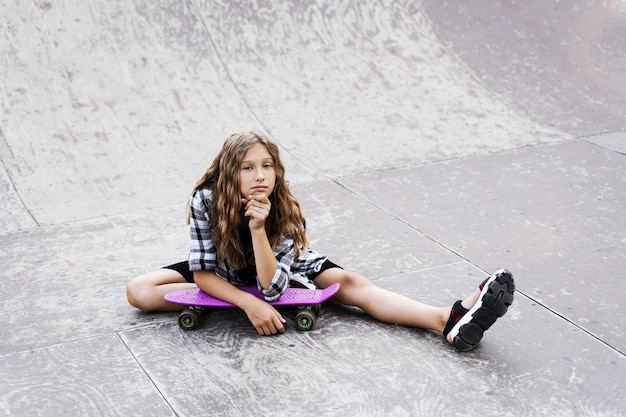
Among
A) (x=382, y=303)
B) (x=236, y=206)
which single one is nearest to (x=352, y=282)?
(x=382, y=303)

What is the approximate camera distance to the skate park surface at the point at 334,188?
119 inches

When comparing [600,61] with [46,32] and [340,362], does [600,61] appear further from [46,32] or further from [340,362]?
[340,362]

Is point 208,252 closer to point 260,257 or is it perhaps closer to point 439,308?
point 260,257

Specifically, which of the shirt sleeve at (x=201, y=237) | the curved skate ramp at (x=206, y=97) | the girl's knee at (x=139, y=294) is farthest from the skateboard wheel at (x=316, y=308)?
the curved skate ramp at (x=206, y=97)

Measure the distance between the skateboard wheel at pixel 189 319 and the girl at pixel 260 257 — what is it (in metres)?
0.12

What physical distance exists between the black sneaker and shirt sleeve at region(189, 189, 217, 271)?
103 cm

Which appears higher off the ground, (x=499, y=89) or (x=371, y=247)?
(x=499, y=89)

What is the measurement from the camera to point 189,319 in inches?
133

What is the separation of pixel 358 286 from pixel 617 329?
3.55 ft

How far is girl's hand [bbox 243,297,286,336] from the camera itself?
10.8 feet

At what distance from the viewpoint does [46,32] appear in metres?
6.50

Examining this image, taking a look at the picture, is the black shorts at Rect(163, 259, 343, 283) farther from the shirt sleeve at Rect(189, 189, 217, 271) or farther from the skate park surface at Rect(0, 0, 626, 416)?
the shirt sleeve at Rect(189, 189, 217, 271)

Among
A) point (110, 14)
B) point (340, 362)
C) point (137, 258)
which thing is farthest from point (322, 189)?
point (110, 14)

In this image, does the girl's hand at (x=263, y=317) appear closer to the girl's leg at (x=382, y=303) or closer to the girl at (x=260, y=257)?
the girl at (x=260, y=257)
